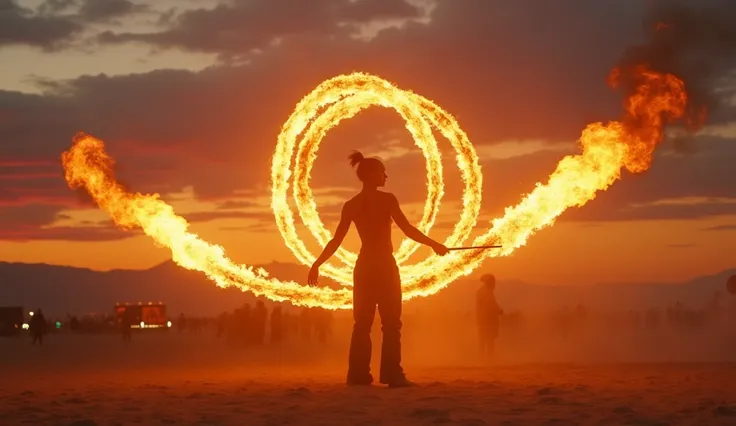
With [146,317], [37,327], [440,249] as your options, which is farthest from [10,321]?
[440,249]

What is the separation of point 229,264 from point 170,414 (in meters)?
9.13

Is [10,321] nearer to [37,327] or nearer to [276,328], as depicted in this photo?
[37,327]

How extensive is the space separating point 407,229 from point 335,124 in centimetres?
594

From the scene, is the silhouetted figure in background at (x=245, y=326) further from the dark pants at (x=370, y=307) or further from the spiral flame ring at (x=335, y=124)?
the dark pants at (x=370, y=307)

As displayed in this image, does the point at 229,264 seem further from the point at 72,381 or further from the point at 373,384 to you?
the point at 373,384

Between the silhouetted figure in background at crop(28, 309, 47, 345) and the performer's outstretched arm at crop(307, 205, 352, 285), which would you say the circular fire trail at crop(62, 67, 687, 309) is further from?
the silhouetted figure in background at crop(28, 309, 47, 345)

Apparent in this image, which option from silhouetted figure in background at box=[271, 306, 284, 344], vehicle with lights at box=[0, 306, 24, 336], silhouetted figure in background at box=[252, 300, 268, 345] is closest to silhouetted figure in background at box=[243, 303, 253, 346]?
silhouetted figure in background at box=[252, 300, 268, 345]

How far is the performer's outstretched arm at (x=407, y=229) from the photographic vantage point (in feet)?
56.0

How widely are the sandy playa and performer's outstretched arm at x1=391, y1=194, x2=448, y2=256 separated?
208 centimetres

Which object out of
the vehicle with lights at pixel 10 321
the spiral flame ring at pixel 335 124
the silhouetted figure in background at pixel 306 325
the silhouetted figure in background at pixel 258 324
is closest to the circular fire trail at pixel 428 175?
the spiral flame ring at pixel 335 124

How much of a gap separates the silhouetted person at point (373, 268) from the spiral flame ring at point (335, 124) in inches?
116

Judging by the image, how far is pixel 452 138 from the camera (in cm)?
2097

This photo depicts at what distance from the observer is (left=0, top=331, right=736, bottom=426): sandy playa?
478 inches

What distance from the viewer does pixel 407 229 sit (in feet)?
56.1
